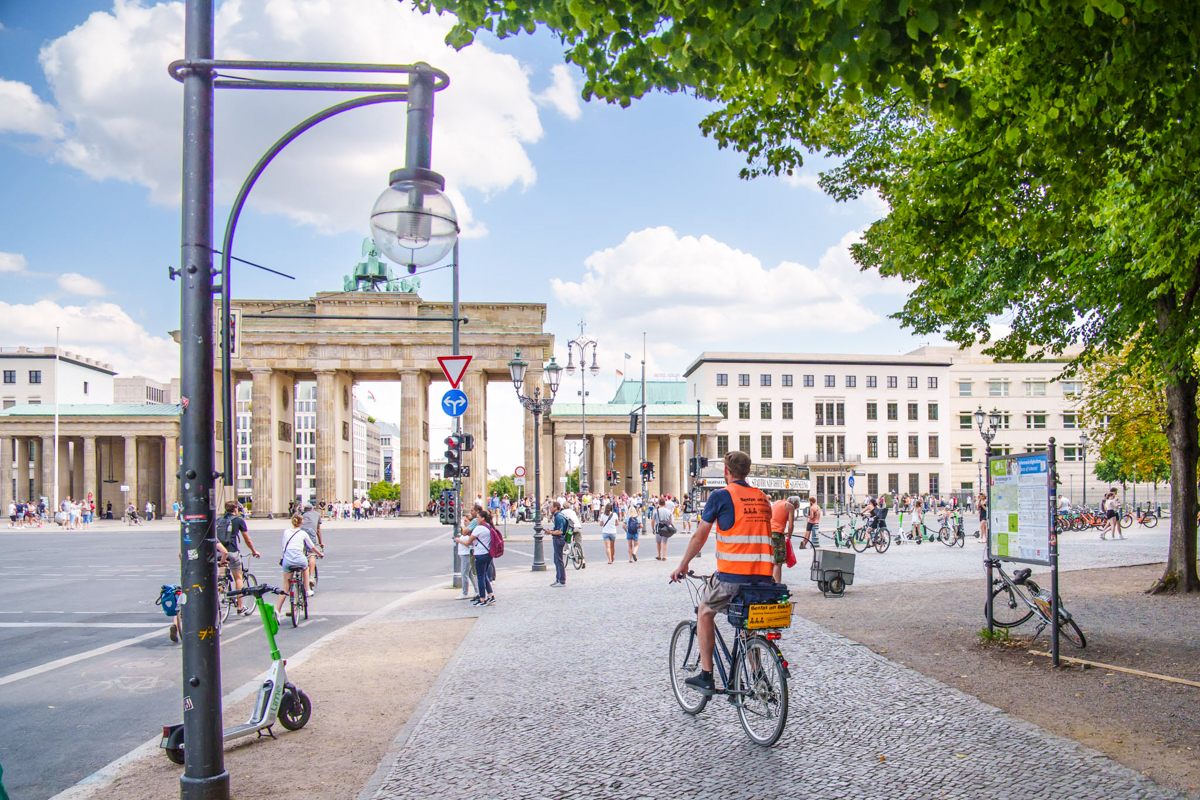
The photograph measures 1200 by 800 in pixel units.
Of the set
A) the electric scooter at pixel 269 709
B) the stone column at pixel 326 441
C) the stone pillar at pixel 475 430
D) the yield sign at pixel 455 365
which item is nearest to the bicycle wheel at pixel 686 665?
the electric scooter at pixel 269 709

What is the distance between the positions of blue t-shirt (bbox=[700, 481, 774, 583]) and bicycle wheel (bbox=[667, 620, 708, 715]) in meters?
0.92

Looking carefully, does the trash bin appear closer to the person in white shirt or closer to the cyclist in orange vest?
the person in white shirt

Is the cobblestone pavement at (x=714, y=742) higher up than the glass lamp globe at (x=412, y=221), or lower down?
lower down

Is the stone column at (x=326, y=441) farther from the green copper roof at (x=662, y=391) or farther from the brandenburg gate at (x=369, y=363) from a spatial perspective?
the green copper roof at (x=662, y=391)

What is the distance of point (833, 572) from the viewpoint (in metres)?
14.7

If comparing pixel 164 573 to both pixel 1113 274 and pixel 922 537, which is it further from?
pixel 922 537

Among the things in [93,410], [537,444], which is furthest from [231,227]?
Answer: [93,410]

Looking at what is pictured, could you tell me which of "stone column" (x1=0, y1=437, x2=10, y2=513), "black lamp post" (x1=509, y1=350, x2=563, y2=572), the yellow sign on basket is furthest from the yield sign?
"stone column" (x1=0, y1=437, x2=10, y2=513)

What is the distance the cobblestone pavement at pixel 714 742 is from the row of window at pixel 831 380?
87.6 meters

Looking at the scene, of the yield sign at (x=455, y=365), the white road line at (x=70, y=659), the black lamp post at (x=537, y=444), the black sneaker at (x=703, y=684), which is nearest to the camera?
the black sneaker at (x=703, y=684)

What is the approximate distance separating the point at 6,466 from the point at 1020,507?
92.4 m

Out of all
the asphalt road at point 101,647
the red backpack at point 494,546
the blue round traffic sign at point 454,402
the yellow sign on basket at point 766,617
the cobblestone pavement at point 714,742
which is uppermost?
the blue round traffic sign at point 454,402

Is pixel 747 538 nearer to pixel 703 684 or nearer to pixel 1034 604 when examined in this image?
pixel 703 684

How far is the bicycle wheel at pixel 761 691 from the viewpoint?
574 centimetres
